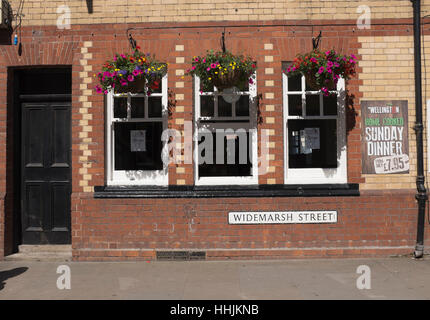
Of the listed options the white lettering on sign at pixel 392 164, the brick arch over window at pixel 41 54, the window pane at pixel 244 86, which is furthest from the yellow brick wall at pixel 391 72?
the brick arch over window at pixel 41 54

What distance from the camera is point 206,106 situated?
24.6 ft

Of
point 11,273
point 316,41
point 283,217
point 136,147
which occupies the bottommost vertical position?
point 11,273

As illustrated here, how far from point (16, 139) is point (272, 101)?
4.73 metres

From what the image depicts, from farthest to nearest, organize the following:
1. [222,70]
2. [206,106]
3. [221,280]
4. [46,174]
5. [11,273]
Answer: [46,174]
[206,106]
[222,70]
[11,273]
[221,280]

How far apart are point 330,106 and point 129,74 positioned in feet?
11.7

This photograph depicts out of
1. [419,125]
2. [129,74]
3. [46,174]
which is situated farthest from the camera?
[46,174]

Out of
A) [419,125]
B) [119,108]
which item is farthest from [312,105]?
[119,108]

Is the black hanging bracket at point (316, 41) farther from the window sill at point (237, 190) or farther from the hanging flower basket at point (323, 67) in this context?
the window sill at point (237, 190)

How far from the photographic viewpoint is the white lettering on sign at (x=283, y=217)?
23.9 feet

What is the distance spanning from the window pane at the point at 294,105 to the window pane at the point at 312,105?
0.14 metres

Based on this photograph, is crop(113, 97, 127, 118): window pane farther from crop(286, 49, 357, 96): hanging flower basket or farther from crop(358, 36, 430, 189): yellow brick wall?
crop(358, 36, 430, 189): yellow brick wall

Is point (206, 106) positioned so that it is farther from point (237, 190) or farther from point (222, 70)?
point (237, 190)

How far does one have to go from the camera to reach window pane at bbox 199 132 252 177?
7492 millimetres

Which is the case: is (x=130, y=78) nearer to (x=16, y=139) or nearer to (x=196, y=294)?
(x=16, y=139)
